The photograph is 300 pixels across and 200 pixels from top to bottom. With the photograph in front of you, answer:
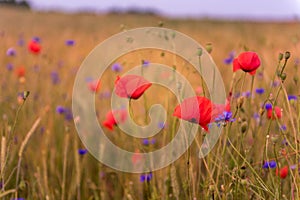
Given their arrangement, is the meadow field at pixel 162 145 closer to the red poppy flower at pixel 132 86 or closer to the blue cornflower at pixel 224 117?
the blue cornflower at pixel 224 117

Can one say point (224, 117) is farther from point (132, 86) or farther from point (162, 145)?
point (162, 145)

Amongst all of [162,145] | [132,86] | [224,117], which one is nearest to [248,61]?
[224,117]

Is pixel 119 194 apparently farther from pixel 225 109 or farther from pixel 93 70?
pixel 93 70

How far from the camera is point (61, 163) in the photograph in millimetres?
1604

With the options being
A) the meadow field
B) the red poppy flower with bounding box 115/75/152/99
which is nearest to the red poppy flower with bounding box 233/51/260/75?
the meadow field

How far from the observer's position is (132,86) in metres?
0.92

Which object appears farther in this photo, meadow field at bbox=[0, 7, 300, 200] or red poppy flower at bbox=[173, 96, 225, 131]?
meadow field at bbox=[0, 7, 300, 200]

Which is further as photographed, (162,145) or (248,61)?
(162,145)

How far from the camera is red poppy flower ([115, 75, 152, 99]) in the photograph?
904mm

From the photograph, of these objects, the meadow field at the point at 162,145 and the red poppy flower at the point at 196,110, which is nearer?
the red poppy flower at the point at 196,110

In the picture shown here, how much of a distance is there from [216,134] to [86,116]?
1060 millimetres

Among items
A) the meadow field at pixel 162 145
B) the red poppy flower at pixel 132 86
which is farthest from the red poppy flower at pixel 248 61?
the red poppy flower at pixel 132 86

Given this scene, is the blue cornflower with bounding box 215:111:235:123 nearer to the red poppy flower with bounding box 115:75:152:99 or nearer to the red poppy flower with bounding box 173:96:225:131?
the red poppy flower with bounding box 173:96:225:131

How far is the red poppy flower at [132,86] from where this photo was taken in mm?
904
